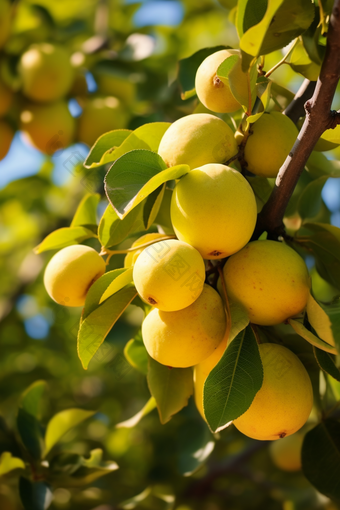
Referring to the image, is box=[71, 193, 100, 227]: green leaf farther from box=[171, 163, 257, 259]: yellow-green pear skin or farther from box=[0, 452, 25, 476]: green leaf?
box=[0, 452, 25, 476]: green leaf

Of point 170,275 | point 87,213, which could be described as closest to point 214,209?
point 170,275

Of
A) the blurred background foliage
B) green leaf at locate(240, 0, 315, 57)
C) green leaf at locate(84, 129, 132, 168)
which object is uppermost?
green leaf at locate(240, 0, 315, 57)

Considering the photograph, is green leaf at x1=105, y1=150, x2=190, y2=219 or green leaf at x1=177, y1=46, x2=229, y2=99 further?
green leaf at x1=177, y1=46, x2=229, y2=99

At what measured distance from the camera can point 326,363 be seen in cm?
85

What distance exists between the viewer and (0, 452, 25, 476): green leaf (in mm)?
1205

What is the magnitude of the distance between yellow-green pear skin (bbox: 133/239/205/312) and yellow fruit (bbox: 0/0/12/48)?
4.95 ft

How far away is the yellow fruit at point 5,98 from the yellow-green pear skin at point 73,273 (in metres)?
1.15

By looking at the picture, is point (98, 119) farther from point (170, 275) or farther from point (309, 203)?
point (170, 275)

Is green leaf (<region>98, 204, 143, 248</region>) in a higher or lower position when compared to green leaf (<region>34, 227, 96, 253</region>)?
higher

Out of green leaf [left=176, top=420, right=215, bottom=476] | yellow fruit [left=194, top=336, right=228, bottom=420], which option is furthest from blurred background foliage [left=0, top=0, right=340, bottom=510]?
yellow fruit [left=194, top=336, right=228, bottom=420]

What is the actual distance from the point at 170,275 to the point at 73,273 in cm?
25

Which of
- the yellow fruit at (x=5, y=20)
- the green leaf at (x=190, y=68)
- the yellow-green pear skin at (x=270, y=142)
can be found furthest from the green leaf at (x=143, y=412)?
the yellow fruit at (x=5, y=20)

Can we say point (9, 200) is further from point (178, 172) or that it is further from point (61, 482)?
point (178, 172)

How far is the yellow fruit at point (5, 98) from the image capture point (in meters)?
1.85
